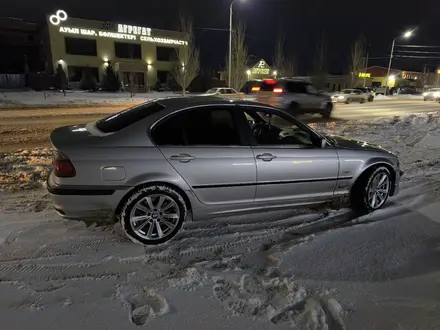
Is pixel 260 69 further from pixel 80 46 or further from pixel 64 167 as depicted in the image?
pixel 64 167

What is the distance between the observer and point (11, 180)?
5.75 meters

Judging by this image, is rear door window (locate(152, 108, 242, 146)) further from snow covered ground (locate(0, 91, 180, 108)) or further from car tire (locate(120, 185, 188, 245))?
snow covered ground (locate(0, 91, 180, 108))

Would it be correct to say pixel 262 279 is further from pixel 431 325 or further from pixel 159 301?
pixel 431 325

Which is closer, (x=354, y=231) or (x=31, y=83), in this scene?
(x=354, y=231)

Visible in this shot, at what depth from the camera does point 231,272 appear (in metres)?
3.19

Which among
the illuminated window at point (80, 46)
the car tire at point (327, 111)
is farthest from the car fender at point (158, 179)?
the illuminated window at point (80, 46)

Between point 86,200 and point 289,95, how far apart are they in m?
13.3

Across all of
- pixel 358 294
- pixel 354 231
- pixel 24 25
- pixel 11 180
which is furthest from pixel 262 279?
pixel 24 25

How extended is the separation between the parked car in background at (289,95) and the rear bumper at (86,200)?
12.4 meters

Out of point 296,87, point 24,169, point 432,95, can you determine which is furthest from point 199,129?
point 432,95

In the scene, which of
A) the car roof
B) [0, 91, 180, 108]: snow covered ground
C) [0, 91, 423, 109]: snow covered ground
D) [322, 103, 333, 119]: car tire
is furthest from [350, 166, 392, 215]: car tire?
[0, 91, 180, 108]: snow covered ground

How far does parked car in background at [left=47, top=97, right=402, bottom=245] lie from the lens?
3.46m

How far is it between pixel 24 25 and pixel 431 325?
52577 mm

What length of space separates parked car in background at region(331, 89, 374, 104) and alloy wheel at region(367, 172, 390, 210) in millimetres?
26120
